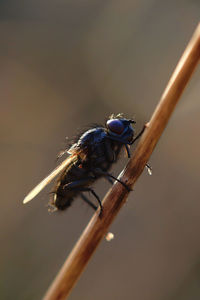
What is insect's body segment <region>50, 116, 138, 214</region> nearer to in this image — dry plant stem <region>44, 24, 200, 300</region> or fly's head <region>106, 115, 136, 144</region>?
A: fly's head <region>106, 115, 136, 144</region>


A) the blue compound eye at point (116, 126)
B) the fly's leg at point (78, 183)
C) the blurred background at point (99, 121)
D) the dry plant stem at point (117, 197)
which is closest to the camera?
the dry plant stem at point (117, 197)

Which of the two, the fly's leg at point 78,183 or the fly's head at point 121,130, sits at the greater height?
the fly's head at point 121,130

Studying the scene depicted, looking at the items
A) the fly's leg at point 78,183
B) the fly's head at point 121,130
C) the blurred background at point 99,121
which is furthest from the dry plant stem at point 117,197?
the blurred background at point 99,121

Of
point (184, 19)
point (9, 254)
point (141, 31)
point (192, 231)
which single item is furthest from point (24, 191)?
point (184, 19)

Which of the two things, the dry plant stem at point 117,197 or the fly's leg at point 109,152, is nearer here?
the dry plant stem at point 117,197

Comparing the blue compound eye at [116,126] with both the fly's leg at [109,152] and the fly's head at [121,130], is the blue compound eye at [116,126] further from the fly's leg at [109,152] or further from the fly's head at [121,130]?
the fly's leg at [109,152]

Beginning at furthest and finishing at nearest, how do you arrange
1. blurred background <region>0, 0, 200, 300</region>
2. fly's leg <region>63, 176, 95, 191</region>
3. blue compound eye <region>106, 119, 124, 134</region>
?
blurred background <region>0, 0, 200, 300</region>
fly's leg <region>63, 176, 95, 191</region>
blue compound eye <region>106, 119, 124, 134</region>

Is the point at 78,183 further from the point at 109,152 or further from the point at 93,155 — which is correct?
the point at 109,152

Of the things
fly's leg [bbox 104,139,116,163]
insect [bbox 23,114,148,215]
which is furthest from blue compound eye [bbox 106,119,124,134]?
fly's leg [bbox 104,139,116,163]
